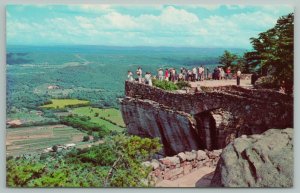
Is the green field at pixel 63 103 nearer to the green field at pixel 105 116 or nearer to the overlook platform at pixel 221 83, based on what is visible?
the green field at pixel 105 116

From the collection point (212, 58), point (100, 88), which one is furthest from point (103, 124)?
point (212, 58)

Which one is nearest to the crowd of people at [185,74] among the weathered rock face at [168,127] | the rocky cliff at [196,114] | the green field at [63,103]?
the rocky cliff at [196,114]

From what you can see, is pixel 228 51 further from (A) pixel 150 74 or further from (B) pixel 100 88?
(B) pixel 100 88

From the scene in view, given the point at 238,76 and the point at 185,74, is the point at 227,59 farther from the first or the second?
the point at 185,74

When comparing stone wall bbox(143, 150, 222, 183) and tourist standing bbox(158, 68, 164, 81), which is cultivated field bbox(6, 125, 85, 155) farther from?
tourist standing bbox(158, 68, 164, 81)

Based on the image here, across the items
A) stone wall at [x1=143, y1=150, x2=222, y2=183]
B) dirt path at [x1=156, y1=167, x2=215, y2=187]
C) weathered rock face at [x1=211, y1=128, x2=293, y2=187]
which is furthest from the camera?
stone wall at [x1=143, y1=150, x2=222, y2=183]

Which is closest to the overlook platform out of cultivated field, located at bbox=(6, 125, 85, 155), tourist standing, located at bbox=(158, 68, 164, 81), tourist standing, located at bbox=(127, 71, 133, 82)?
tourist standing, located at bbox=(158, 68, 164, 81)
